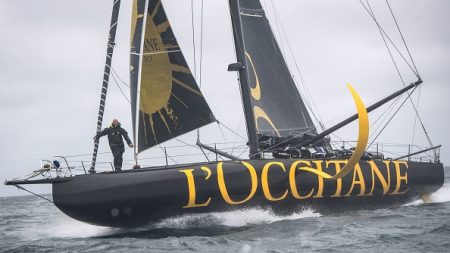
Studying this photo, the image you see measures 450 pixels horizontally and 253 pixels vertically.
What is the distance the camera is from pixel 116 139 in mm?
12562

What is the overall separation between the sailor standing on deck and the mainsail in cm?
58

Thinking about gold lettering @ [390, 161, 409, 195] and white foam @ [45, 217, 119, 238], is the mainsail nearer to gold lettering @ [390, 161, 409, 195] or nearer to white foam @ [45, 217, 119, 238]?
white foam @ [45, 217, 119, 238]

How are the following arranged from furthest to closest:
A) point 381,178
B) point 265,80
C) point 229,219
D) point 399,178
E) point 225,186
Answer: point 265,80
point 399,178
point 381,178
point 229,219
point 225,186

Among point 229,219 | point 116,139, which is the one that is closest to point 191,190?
point 229,219

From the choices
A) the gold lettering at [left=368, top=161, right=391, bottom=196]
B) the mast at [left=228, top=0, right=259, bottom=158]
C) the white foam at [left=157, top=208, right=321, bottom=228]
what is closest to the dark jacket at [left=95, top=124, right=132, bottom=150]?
the white foam at [left=157, top=208, right=321, bottom=228]

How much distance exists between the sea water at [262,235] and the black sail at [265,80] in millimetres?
3096

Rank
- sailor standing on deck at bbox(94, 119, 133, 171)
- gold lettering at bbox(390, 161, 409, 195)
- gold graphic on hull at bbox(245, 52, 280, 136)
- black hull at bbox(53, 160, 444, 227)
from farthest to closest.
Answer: gold lettering at bbox(390, 161, 409, 195) → gold graphic on hull at bbox(245, 52, 280, 136) → sailor standing on deck at bbox(94, 119, 133, 171) → black hull at bbox(53, 160, 444, 227)

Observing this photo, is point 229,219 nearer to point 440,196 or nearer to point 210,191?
point 210,191

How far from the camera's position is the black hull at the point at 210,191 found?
11.2m

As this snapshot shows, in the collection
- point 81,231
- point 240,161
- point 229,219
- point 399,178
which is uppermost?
point 240,161

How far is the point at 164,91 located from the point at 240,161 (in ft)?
8.44

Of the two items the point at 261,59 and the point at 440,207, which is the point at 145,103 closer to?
the point at 261,59

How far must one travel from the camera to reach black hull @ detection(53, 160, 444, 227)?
1117 cm

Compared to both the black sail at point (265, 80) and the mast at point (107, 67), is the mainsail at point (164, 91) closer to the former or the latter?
the mast at point (107, 67)
